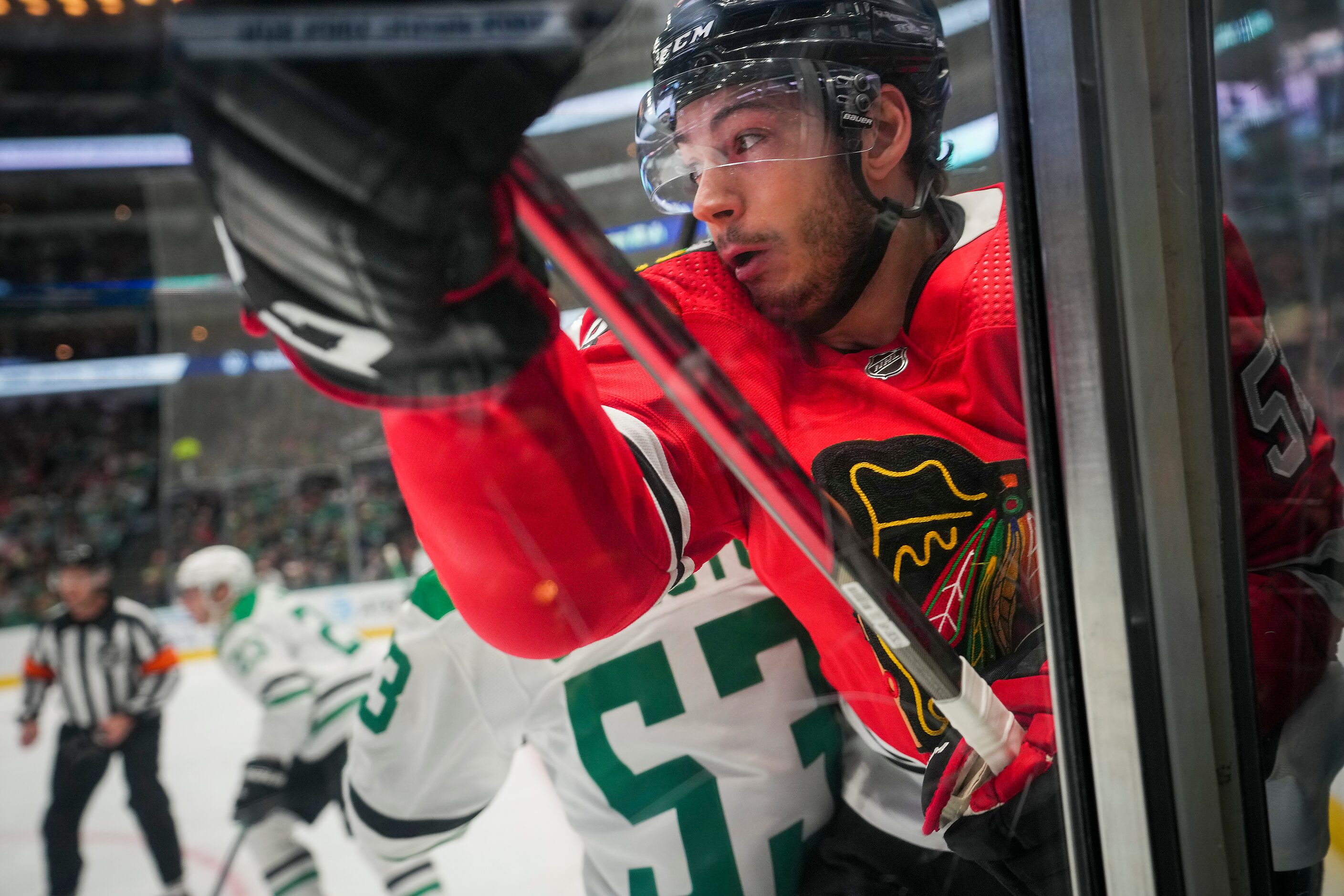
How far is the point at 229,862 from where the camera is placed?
1092mm

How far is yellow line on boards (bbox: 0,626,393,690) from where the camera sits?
87cm

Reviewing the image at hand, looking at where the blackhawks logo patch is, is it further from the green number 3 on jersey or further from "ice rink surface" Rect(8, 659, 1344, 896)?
the green number 3 on jersey

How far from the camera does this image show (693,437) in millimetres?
586

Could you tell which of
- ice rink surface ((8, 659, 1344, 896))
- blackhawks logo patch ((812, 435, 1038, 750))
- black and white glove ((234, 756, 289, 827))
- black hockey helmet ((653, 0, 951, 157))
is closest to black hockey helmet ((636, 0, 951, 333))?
black hockey helmet ((653, 0, 951, 157))

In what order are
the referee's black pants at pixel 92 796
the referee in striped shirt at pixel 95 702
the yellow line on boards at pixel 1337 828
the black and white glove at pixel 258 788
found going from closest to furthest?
1. the yellow line on boards at pixel 1337 828
2. the black and white glove at pixel 258 788
3. the referee's black pants at pixel 92 796
4. the referee in striped shirt at pixel 95 702

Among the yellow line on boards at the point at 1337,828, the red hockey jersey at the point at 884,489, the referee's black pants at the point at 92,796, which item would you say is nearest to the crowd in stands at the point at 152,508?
the red hockey jersey at the point at 884,489

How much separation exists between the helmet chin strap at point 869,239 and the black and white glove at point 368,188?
0.89 ft

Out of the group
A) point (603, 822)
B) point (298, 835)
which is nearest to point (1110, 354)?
point (603, 822)

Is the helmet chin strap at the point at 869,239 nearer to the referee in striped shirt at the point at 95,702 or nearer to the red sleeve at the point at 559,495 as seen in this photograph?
the red sleeve at the point at 559,495

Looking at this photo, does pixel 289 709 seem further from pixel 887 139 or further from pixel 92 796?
pixel 887 139

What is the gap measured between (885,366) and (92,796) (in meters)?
Result: 1.77

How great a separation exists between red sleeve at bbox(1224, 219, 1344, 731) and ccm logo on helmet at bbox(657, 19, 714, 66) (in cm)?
38

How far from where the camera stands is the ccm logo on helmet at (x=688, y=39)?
1.67 ft

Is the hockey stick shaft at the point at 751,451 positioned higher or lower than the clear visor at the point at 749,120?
lower
